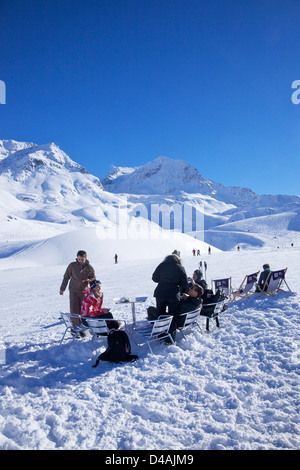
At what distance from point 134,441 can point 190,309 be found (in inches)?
118

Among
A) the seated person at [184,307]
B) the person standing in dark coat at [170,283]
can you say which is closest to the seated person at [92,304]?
the seated person at [184,307]

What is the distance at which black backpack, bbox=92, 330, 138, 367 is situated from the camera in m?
4.99

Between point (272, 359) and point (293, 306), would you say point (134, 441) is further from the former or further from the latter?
point (293, 306)

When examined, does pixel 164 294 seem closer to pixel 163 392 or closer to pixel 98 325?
pixel 98 325

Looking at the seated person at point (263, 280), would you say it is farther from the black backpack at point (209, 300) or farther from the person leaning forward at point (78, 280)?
the person leaning forward at point (78, 280)

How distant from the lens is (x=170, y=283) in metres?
5.56

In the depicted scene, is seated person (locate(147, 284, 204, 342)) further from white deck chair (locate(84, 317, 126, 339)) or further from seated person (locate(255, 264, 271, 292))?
seated person (locate(255, 264, 271, 292))

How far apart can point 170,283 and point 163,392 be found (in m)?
2.04

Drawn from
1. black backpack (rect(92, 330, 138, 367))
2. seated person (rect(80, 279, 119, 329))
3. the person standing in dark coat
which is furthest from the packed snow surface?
the person standing in dark coat

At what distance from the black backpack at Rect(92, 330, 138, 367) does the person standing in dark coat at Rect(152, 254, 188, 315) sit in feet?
3.39

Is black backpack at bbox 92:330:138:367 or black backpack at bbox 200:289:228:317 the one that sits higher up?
black backpack at bbox 200:289:228:317

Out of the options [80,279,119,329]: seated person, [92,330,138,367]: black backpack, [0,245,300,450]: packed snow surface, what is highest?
[80,279,119,329]: seated person

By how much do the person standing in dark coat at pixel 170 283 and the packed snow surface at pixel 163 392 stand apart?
0.83 metres

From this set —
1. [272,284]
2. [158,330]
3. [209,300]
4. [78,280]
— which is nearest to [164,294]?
[158,330]
